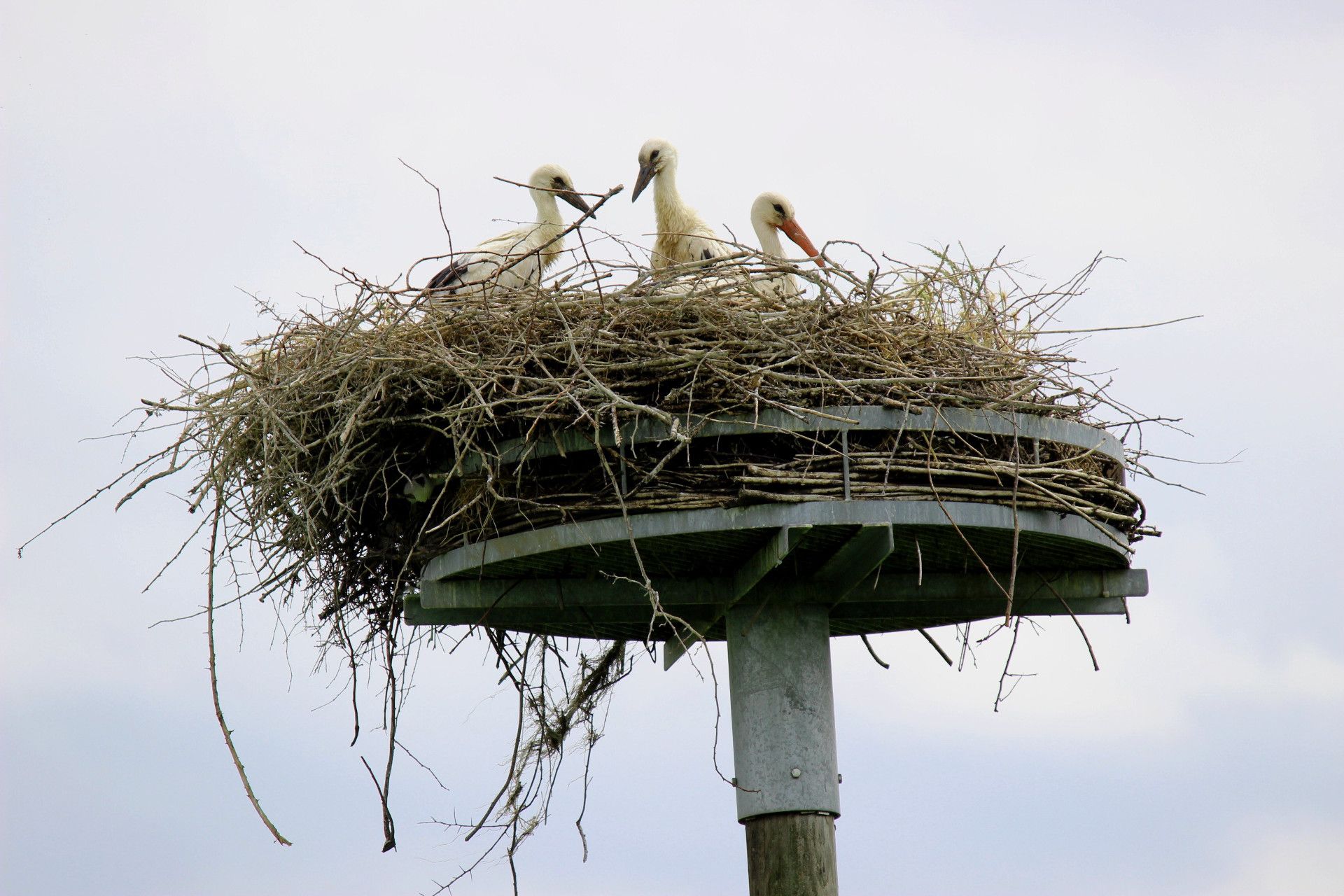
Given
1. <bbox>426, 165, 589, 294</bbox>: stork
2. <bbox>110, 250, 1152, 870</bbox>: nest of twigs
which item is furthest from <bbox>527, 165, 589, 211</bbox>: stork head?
<bbox>110, 250, 1152, 870</bbox>: nest of twigs

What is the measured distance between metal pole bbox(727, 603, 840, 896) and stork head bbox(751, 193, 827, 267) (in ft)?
11.6

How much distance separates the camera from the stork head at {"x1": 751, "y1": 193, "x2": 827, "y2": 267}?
32.1 feet

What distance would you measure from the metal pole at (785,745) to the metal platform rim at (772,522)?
80 cm

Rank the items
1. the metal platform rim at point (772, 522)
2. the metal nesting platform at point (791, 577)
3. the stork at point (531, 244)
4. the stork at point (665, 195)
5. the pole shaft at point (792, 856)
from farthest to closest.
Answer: the stork at point (665, 195) < the stork at point (531, 244) < the pole shaft at point (792, 856) < the metal nesting platform at point (791, 577) < the metal platform rim at point (772, 522)

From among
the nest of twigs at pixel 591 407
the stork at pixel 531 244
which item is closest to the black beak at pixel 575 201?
the stork at pixel 531 244

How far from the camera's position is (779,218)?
982 cm

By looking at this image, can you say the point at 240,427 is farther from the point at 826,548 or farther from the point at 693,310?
the point at 826,548

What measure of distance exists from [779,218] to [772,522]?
416 cm

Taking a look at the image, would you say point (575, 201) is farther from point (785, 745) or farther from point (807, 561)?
point (785, 745)

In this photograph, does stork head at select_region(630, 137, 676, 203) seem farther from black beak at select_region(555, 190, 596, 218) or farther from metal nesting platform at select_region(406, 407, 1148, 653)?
metal nesting platform at select_region(406, 407, 1148, 653)

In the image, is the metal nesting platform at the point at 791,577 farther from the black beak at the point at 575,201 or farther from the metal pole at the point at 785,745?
the black beak at the point at 575,201

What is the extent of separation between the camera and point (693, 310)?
6.50 m

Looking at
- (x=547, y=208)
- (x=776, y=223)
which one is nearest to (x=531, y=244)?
(x=547, y=208)

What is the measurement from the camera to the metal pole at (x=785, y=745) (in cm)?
633
